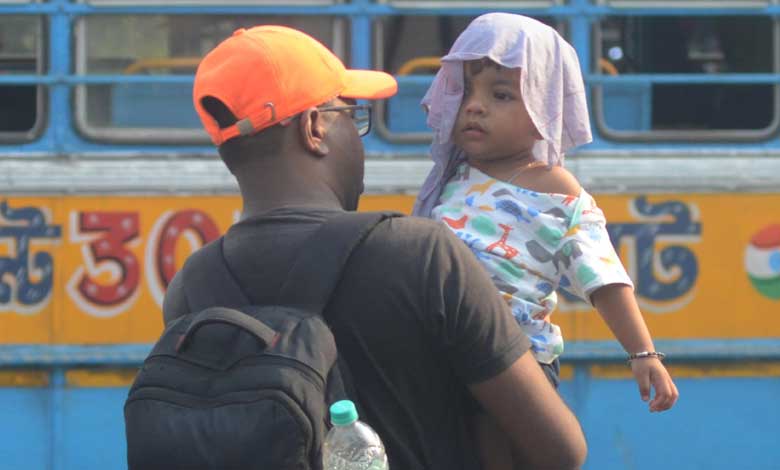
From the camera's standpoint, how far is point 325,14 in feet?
14.0

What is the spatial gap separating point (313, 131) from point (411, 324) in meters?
0.32

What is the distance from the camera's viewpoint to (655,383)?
89.6 inches

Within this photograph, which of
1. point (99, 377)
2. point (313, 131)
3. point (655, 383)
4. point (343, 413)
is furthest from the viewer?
point (99, 377)

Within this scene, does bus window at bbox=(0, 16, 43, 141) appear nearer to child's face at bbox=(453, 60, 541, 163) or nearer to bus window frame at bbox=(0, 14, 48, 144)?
bus window frame at bbox=(0, 14, 48, 144)

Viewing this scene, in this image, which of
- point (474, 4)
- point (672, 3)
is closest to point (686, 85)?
point (672, 3)

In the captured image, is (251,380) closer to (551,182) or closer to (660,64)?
(551,182)

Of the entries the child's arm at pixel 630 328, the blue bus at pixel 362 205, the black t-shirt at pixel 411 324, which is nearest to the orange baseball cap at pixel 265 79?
the black t-shirt at pixel 411 324

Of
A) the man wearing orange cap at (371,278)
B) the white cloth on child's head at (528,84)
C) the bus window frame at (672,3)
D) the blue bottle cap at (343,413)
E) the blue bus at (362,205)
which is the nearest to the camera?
the blue bottle cap at (343,413)

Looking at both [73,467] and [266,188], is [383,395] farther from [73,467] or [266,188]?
[73,467]

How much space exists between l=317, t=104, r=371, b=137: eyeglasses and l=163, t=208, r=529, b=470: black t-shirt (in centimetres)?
19

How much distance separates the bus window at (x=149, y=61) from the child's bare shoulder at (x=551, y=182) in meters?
2.05

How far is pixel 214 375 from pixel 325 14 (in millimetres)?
2733

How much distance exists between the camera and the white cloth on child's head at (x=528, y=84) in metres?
2.33

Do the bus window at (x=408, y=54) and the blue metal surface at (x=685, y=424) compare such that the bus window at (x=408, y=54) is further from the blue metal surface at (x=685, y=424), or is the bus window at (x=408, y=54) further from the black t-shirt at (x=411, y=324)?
the black t-shirt at (x=411, y=324)
